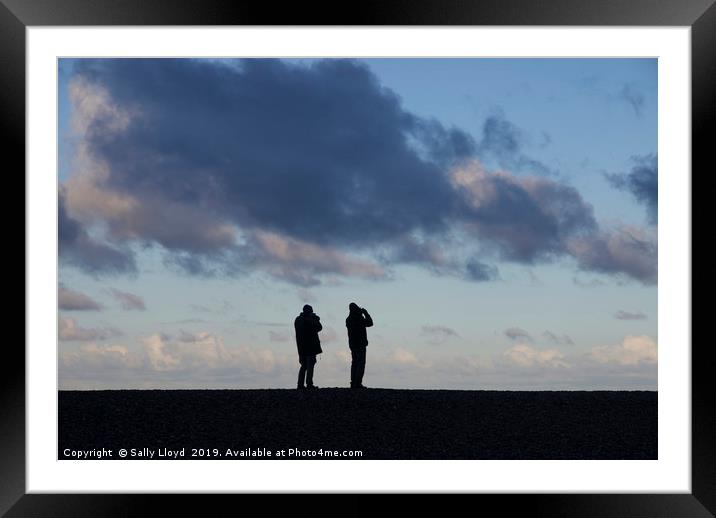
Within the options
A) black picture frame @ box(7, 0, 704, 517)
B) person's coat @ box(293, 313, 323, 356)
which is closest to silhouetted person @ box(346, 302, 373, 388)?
person's coat @ box(293, 313, 323, 356)

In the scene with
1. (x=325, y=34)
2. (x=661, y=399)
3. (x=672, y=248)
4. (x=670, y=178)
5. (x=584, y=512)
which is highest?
(x=325, y=34)

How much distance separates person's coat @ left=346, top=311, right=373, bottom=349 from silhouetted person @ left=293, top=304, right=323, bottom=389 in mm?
520

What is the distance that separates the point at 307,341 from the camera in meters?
14.4

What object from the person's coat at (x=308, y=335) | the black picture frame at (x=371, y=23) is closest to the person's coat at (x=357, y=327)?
the person's coat at (x=308, y=335)

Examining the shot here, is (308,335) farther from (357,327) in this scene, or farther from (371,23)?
(371,23)

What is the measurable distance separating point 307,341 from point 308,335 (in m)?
0.10

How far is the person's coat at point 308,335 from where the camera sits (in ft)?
46.8

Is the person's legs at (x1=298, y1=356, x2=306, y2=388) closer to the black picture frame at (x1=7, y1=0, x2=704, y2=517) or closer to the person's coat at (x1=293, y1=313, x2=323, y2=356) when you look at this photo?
the person's coat at (x1=293, y1=313, x2=323, y2=356)

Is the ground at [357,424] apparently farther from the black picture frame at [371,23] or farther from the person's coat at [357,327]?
the black picture frame at [371,23]

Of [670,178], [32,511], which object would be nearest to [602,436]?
[670,178]

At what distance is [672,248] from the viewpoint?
655 cm

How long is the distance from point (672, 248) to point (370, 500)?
304cm

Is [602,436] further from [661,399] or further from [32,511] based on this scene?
[32,511]

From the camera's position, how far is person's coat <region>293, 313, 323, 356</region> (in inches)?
562
